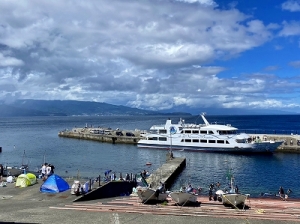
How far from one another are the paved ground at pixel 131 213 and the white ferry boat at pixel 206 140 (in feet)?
135

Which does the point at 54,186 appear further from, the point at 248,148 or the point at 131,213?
the point at 248,148

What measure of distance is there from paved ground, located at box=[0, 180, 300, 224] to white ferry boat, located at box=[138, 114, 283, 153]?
41.2 meters

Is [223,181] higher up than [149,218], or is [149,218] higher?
[149,218]

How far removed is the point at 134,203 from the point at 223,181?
20.4 metres

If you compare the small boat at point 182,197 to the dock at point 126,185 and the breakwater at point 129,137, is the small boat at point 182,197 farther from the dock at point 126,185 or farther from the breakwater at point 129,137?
the breakwater at point 129,137

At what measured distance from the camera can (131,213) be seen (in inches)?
637

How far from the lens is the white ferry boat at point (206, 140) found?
57.9m

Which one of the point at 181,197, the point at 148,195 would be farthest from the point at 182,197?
the point at 148,195

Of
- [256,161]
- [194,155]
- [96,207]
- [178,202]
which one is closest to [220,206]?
[178,202]

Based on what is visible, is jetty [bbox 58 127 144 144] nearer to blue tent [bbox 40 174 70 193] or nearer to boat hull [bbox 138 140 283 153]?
boat hull [bbox 138 140 283 153]

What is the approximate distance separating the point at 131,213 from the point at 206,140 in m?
46.9

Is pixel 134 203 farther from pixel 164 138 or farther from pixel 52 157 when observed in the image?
pixel 164 138

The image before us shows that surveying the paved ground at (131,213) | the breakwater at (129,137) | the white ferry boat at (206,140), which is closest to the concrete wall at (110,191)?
the paved ground at (131,213)

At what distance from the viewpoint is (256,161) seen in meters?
51.2
